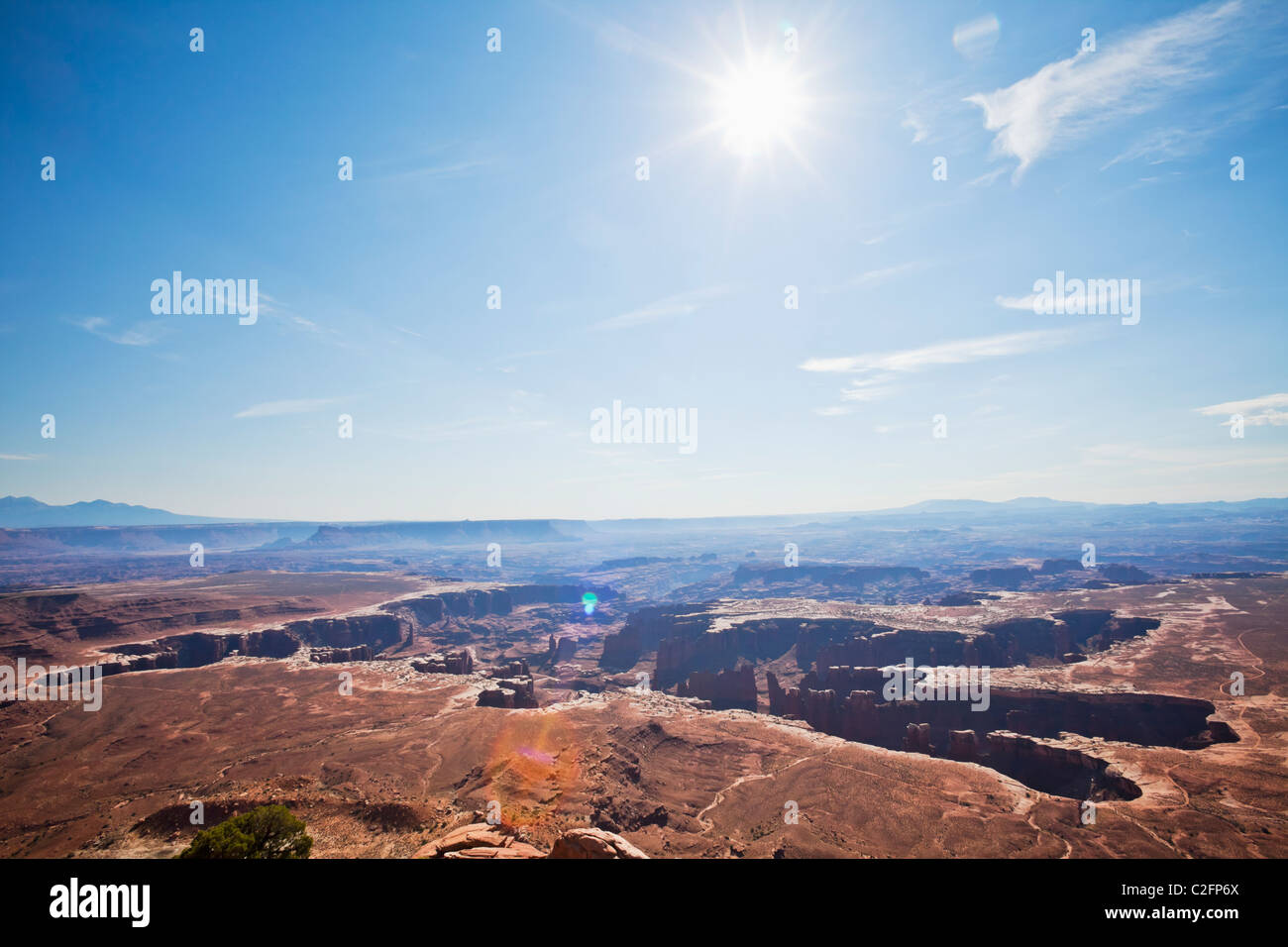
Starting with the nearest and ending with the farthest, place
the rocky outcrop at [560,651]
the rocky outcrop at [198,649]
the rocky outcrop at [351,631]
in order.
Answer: the rocky outcrop at [198,649] → the rocky outcrop at [351,631] → the rocky outcrop at [560,651]

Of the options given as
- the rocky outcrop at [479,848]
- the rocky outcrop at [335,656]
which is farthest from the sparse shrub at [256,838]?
the rocky outcrop at [335,656]

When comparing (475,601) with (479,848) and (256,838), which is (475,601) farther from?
(479,848)

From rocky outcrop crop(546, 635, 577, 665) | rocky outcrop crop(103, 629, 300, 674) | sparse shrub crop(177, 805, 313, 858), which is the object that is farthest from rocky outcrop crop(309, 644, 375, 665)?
sparse shrub crop(177, 805, 313, 858)

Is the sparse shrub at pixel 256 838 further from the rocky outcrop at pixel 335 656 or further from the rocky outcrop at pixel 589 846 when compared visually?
the rocky outcrop at pixel 335 656

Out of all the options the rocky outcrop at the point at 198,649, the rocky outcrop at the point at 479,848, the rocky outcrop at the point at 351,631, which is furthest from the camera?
the rocky outcrop at the point at 351,631

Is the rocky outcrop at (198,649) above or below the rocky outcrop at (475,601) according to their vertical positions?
above
